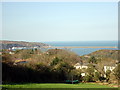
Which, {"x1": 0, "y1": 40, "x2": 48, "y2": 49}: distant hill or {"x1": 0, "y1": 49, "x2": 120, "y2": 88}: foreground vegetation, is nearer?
{"x1": 0, "y1": 40, "x2": 48, "y2": 49}: distant hill

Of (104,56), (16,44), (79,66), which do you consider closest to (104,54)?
(104,56)

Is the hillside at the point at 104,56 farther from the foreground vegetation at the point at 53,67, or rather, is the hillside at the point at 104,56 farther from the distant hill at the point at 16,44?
the distant hill at the point at 16,44

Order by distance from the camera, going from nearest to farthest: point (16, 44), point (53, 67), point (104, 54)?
point (16, 44)
point (53, 67)
point (104, 54)

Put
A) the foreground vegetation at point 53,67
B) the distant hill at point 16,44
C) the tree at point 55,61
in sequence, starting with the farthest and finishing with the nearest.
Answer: the tree at point 55,61 → the foreground vegetation at point 53,67 → the distant hill at point 16,44

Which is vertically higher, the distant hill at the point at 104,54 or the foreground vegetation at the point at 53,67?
the distant hill at the point at 104,54

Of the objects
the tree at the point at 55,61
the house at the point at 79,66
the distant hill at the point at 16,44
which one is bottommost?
the house at the point at 79,66

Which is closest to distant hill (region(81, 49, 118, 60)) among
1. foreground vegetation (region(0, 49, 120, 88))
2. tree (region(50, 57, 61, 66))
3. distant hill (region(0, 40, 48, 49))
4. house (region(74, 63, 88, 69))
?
foreground vegetation (region(0, 49, 120, 88))

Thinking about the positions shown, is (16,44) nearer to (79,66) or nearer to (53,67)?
(53,67)

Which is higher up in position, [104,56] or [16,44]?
[16,44]

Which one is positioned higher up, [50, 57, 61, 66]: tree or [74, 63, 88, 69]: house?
[50, 57, 61, 66]: tree

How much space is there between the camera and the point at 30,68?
3391mm

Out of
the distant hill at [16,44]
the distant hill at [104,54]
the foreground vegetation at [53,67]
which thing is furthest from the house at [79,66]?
the distant hill at [16,44]

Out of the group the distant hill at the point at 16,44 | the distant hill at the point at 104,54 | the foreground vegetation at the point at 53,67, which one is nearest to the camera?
the distant hill at the point at 16,44

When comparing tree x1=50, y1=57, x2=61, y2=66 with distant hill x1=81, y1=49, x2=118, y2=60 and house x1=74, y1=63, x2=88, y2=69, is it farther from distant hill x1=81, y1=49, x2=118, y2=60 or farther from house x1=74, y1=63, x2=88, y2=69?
distant hill x1=81, y1=49, x2=118, y2=60
